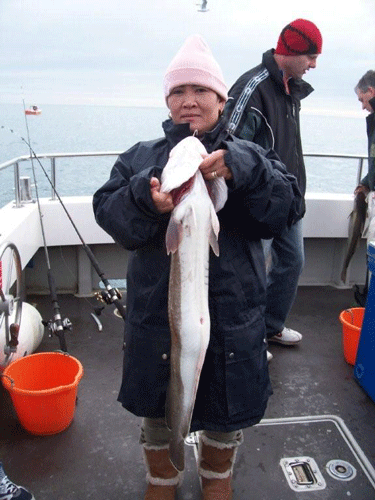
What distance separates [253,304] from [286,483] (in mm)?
1200

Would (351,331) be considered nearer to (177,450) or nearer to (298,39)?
(298,39)

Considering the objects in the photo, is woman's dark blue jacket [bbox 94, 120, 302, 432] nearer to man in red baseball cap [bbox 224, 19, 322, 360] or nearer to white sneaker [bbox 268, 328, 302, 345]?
man in red baseball cap [bbox 224, 19, 322, 360]

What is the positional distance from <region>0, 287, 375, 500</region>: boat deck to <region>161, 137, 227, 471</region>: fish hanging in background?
0.96m

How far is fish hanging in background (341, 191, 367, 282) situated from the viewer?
207 inches

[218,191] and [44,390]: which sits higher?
[218,191]

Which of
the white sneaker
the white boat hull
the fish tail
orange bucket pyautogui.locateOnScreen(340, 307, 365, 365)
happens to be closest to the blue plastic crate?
orange bucket pyautogui.locateOnScreen(340, 307, 365, 365)

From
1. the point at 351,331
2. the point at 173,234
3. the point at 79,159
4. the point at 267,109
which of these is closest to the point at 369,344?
the point at 351,331

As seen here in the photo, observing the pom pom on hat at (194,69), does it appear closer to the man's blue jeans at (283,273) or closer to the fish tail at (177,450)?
the fish tail at (177,450)

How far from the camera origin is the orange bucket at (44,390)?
2.91 m

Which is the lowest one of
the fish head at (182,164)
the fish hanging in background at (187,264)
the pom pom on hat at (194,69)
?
the fish hanging in background at (187,264)

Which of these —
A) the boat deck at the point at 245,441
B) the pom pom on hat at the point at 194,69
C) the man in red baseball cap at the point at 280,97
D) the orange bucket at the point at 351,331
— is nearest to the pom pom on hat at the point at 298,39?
the man in red baseball cap at the point at 280,97

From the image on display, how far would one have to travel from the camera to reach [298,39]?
134 inches

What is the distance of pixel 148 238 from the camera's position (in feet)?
6.25

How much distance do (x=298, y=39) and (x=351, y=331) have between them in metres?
2.19
